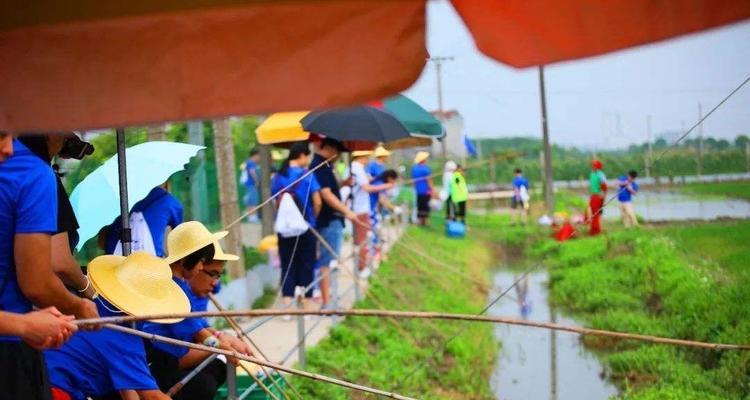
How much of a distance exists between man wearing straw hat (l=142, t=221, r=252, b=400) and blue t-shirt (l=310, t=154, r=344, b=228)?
412cm

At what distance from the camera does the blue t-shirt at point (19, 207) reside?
309cm

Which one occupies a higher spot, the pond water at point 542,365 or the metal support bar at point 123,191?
the metal support bar at point 123,191

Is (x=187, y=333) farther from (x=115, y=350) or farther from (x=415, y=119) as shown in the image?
(x=415, y=119)

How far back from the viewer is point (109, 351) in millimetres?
3801

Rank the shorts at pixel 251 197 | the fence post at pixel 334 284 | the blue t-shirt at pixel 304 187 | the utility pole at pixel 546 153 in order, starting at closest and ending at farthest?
the blue t-shirt at pixel 304 187 → the fence post at pixel 334 284 → the shorts at pixel 251 197 → the utility pole at pixel 546 153

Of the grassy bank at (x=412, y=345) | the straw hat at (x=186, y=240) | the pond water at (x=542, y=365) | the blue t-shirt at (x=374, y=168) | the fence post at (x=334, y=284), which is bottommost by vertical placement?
the pond water at (x=542, y=365)

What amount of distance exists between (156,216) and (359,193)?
6.97 metres

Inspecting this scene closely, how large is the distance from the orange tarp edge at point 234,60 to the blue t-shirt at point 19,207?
867mm

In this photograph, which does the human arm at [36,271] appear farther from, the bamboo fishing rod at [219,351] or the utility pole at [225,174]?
the utility pole at [225,174]

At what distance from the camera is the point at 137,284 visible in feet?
13.0

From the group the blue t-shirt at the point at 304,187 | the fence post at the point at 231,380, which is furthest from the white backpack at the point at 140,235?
the blue t-shirt at the point at 304,187

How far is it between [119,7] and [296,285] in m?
6.81

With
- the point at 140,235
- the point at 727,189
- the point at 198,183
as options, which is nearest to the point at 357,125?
the point at 198,183

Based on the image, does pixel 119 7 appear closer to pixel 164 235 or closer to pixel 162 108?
pixel 162 108
